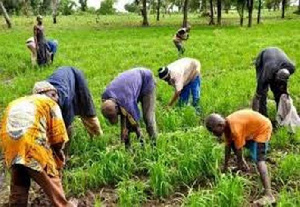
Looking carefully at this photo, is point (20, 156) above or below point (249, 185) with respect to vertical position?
above

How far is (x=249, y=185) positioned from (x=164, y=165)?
1066mm

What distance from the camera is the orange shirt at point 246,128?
235 inches

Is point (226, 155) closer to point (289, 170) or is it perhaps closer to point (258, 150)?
point (258, 150)

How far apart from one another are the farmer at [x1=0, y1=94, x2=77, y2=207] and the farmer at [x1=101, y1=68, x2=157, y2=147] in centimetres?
87

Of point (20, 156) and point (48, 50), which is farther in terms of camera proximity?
point (48, 50)

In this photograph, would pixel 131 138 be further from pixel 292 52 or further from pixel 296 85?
pixel 292 52

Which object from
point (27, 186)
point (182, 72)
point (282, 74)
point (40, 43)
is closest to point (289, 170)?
point (282, 74)

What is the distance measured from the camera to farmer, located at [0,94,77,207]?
206 inches

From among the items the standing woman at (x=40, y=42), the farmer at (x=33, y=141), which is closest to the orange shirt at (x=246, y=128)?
the farmer at (x=33, y=141)

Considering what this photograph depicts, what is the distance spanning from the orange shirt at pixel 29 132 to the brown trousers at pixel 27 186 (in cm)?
9

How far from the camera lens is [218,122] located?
578 centimetres

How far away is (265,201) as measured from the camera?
575 centimetres

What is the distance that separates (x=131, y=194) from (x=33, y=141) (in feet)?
4.32

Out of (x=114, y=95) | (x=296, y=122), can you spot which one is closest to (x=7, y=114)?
(x=114, y=95)
